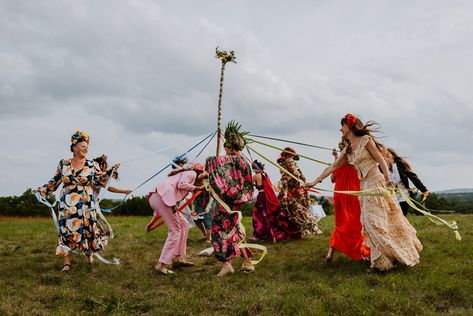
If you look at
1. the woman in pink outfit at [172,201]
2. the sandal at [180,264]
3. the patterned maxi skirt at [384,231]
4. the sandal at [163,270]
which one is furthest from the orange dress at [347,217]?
the sandal at [163,270]

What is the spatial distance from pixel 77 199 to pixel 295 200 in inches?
199

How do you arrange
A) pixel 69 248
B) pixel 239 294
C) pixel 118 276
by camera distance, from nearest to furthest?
1. pixel 239 294
2. pixel 118 276
3. pixel 69 248

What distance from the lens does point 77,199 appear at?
292 inches

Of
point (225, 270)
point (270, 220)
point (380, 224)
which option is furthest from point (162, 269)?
point (270, 220)

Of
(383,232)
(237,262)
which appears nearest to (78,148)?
(237,262)

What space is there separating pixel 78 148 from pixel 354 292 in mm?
4901

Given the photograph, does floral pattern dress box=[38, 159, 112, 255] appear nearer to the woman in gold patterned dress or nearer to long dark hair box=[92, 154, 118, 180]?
long dark hair box=[92, 154, 118, 180]

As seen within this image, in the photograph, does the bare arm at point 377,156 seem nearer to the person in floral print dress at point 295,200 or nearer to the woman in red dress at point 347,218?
the woman in red dress at point 347,218

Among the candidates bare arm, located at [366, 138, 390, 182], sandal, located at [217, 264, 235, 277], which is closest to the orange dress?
bare arm, located at [366, 138, 390, 182]

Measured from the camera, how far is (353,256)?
7047 millimetres

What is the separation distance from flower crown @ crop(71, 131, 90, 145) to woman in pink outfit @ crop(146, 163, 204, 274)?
1452 millimetres

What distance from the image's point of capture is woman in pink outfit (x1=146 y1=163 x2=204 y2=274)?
719cm

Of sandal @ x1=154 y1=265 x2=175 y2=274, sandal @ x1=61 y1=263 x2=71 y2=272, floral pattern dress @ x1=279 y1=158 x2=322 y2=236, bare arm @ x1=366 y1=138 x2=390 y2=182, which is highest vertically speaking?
bare arm @ x1=366 y1=138 x2=390 y2=182

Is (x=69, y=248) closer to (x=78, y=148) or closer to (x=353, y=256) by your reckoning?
(x=78, y=148)
